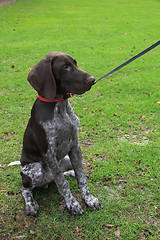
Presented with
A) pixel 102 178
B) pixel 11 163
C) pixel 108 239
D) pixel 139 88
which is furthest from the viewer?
pixel 139 88

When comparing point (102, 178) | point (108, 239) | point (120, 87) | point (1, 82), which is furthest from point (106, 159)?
point (1, 82)

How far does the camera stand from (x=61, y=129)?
3.03m

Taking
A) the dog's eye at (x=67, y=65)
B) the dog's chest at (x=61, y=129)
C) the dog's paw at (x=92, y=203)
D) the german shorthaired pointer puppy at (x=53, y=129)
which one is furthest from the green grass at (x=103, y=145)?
the dog's eye at (x=67, y=65)

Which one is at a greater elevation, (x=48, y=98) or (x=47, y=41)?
(x=48, y=98)

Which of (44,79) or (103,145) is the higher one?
(44,79)

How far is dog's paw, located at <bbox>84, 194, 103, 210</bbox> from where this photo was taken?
3.46 meters

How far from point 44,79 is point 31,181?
4.91 feet

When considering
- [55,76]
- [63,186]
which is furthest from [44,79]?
[63,186]

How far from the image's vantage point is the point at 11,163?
4352 millimetres

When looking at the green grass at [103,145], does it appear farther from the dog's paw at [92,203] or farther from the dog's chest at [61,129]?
the dog's chest at [61,129]

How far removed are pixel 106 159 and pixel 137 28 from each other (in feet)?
45.8

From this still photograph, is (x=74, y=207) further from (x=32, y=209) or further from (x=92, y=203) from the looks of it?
(x=32, y=209)

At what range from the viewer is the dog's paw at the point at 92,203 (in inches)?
136

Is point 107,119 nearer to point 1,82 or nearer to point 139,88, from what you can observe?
point 139,88
